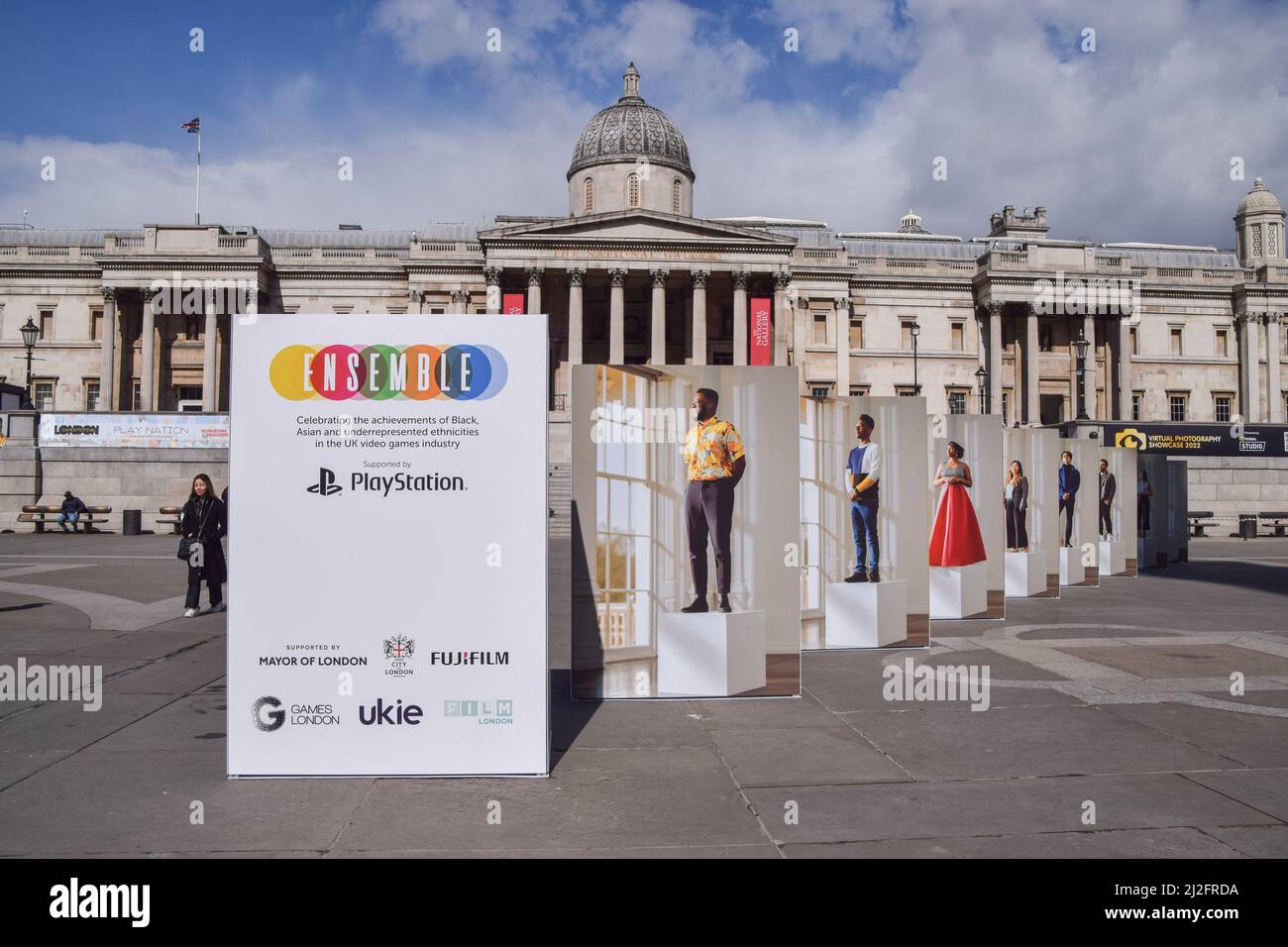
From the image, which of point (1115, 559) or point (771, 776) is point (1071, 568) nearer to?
point (1115, 559)

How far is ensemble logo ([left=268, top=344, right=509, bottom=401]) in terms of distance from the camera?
6453 mm

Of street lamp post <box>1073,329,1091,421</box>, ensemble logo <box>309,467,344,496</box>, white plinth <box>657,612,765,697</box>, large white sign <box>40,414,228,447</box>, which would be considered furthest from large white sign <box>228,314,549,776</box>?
street lamp post <box>1073,329,1091,421</box>

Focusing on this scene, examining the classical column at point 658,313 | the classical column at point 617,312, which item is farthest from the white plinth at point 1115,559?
the classical column at point 617,312

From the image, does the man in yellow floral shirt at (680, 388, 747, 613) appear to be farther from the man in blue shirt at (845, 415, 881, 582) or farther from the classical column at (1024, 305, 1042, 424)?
the classical column at (1024, 305, 1042, 424)

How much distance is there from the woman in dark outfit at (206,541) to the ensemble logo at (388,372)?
9.17 metres

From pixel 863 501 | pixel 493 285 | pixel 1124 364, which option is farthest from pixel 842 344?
pixel 863 501

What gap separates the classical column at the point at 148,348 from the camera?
2238 inches

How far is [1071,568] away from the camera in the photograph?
19.7 meters

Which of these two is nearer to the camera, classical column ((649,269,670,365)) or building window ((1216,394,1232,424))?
classical column ((649,269,670,365))

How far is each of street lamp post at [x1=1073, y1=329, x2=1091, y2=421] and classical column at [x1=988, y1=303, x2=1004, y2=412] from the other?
187 inches

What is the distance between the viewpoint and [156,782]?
251 inches
